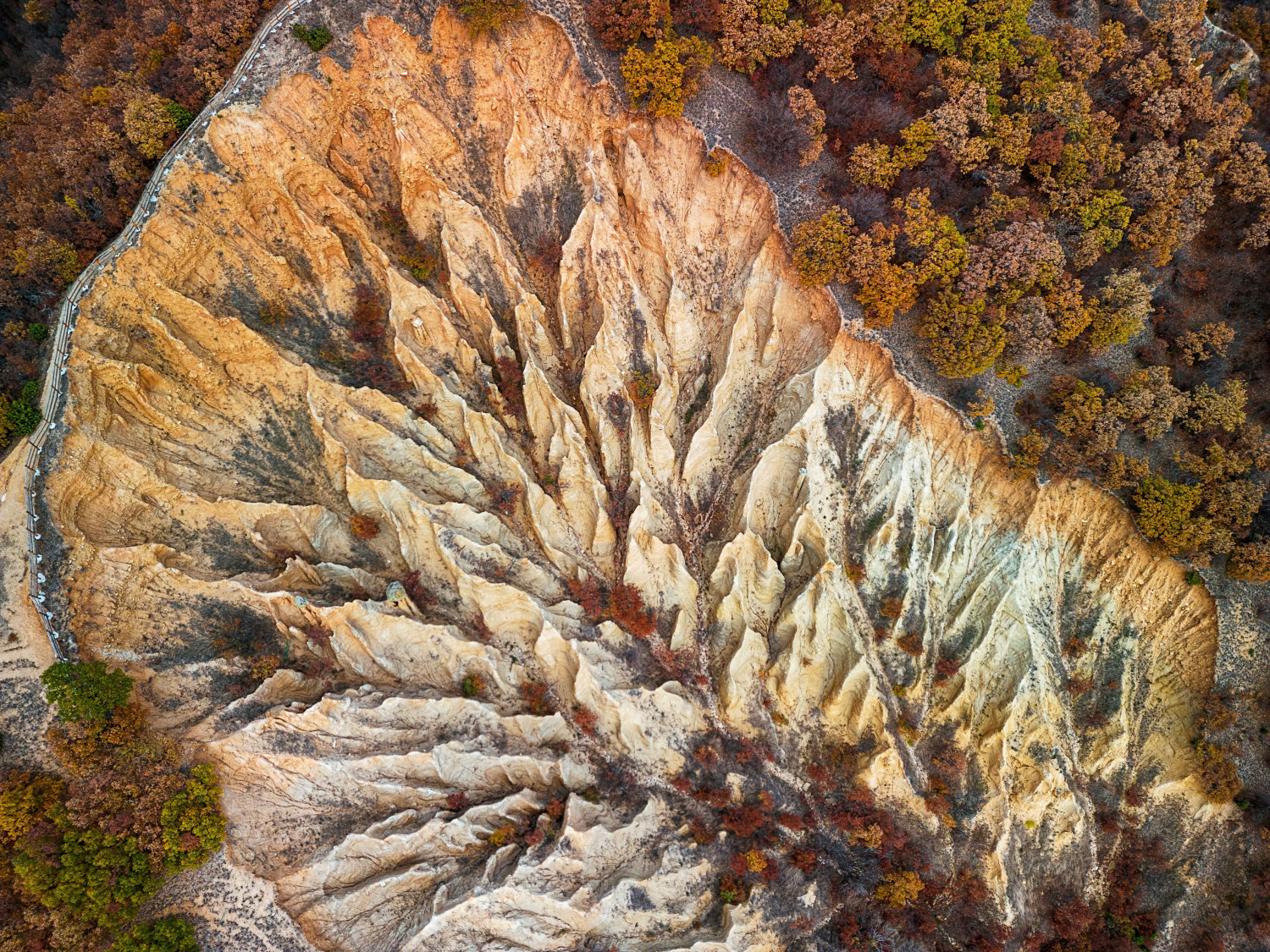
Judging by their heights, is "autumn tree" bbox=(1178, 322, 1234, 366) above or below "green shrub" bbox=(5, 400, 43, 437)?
above

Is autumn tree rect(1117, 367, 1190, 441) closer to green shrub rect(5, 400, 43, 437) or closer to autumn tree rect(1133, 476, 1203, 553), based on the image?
autumn tree rect(1133, 476, 1203, 553)

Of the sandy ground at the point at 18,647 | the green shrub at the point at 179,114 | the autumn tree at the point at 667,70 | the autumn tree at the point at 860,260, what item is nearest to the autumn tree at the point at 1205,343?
the autumn tree at the point at 860,260

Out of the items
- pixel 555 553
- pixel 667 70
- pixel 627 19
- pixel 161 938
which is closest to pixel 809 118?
pixel 667 70

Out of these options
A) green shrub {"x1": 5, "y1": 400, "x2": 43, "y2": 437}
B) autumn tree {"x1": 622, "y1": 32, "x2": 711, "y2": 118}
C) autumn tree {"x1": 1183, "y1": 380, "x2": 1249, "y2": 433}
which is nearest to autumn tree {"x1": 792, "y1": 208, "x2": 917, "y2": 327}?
autumn tree {"x1": 622, "y1": 32, "x2": 711, "y2": 118}

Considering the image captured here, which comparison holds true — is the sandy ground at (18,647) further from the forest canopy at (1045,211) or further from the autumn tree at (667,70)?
the forest canopy at (1045,211)

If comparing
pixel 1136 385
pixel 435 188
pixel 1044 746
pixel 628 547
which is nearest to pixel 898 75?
pixel 1136 385

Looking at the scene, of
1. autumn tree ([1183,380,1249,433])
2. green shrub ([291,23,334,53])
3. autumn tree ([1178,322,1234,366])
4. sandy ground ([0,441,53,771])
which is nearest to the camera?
sandy ground ([0,441,53,771])

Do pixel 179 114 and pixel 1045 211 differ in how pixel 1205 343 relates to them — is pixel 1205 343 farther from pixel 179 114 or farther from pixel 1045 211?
pixel 179 114
